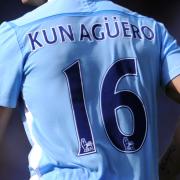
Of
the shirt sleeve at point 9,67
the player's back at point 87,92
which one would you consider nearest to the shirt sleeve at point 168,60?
the player's back at point 87,92

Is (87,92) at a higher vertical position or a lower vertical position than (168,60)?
lower

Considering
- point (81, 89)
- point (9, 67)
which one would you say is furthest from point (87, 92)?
point (9, 67)

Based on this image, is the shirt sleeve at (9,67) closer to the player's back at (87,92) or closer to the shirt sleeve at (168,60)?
the player's back at (87,92)

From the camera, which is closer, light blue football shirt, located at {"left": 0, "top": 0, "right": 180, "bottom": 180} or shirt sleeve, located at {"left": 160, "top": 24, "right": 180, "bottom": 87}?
light blue football shirt, located at {"left": 0, "top": 0, "right": 180, "bottom": 180}

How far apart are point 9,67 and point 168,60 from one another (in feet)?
1.99

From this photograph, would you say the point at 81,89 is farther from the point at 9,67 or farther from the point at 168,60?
the point at 168,60

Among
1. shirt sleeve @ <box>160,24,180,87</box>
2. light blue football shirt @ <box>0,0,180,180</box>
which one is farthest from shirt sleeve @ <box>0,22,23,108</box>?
shirt sleeve @ <box>160,24,180,87</box>

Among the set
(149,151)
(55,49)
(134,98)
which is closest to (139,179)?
(149,151)

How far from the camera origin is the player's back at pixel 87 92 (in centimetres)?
251

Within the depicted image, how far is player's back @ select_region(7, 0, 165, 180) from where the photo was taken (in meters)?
2.51

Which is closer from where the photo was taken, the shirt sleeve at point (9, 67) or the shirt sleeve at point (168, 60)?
the shirt sleeve at point (9, 67)

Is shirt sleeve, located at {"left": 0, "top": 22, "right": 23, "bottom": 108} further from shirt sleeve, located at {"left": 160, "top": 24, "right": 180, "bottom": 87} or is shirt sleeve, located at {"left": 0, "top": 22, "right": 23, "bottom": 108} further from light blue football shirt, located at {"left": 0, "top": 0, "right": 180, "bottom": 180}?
shirt sleeve, located at {"left": 160, "top": 24, "right": 180, "bottom": 87}

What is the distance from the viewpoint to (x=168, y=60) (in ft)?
8.87

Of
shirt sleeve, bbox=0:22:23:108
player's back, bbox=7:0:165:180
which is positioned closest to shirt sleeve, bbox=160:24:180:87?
player's back, bbox=7:0:165:180
